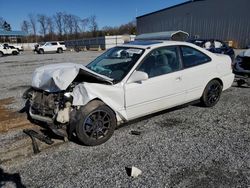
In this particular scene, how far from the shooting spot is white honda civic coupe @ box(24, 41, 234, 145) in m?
3.47

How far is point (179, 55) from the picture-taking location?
455 cm

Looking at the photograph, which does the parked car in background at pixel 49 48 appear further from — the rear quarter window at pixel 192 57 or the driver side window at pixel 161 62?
the driver side window at pixel 161 62

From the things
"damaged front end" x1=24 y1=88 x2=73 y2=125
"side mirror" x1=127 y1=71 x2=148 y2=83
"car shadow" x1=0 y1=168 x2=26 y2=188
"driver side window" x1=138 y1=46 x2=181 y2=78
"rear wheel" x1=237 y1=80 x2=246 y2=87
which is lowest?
"car shadow" x1=0 y1=168 x2=26 y2=188

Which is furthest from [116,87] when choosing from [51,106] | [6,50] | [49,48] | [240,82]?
[49,48]

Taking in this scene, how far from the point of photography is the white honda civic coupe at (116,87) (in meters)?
3.47

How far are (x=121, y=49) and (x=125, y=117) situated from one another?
151cm

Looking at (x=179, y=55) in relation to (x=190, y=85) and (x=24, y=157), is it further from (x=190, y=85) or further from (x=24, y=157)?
(x=24, y=157)

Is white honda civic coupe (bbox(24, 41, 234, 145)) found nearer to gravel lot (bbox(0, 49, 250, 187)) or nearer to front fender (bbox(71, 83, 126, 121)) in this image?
front fender (bbox(71, 83, 126, 121))

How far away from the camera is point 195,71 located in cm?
467

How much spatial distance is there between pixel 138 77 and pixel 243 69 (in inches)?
207

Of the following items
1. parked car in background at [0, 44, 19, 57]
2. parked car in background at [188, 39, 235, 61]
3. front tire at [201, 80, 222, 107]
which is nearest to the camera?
front tire at [201, 80, 222, 107]

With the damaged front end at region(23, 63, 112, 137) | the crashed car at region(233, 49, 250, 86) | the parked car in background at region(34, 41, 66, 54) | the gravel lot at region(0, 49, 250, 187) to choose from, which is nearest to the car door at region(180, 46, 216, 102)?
the gravel lot at region(0, 49, 250, 187)

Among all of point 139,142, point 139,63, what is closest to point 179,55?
point 139,63

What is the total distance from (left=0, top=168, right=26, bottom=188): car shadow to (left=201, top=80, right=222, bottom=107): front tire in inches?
151
